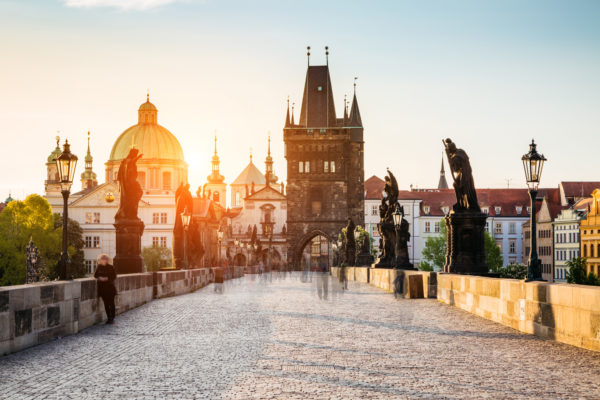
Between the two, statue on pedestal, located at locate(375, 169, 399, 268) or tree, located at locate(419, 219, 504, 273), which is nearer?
statue on pedestal, located at locate(375, 169, 399, 268)

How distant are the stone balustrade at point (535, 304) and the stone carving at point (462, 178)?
1971 mm

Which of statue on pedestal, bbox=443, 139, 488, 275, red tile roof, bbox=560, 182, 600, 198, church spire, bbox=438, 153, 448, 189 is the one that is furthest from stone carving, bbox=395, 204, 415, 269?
church spire, bbox=438, 153, 448, 189

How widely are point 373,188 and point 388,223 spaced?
315 feet

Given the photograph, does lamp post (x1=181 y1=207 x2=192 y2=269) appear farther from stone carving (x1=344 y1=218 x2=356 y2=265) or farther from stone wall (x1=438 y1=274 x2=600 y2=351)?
stone carving (x1=344 y1=218 x2=356 y2=265)

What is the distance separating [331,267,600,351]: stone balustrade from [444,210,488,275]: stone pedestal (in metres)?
0.70

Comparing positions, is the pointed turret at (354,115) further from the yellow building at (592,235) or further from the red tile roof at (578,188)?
the yellow building at (592,235)

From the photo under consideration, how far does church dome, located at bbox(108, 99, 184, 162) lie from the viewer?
12962 centimetres

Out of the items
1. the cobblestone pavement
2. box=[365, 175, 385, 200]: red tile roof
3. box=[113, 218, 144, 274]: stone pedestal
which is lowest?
the cobblestone pavement

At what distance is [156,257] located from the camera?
106188 millimetres

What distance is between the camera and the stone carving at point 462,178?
21.8 meters

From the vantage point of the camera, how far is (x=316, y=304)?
2223 centimetres

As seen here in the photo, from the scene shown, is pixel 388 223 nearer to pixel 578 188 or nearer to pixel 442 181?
pixel 578 188

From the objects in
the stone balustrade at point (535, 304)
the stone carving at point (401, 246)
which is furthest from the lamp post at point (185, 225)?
the stone balustrade at point (535, 304)

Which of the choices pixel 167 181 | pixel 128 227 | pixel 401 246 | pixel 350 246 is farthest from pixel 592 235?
pixel 128 227
